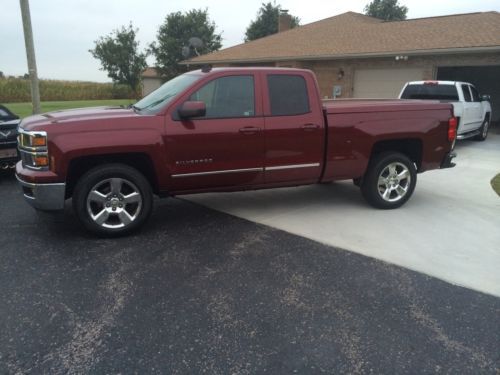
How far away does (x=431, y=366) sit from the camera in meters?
2.77

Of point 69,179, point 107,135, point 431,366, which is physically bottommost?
point 431,366

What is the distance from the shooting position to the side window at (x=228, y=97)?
5105mm

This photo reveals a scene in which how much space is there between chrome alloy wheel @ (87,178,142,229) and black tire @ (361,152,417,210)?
3.21m

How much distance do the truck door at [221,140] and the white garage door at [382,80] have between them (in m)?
13.6

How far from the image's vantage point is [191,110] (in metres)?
4.75

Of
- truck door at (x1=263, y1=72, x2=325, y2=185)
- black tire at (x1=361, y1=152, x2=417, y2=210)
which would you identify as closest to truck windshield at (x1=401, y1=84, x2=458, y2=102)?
black tire at (x1=361, y1=152, x2=417, y2=210)

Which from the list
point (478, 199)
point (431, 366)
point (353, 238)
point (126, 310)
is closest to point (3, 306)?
point (126, 310)

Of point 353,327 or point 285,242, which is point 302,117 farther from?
point 353,327

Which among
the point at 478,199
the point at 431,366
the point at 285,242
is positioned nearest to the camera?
the point at 431,366

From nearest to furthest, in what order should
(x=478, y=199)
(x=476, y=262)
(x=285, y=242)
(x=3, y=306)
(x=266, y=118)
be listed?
(x=3, y=306), (x=476, y=262), (x=285, y=242), (x=266, y=118), (x=478, y=199)

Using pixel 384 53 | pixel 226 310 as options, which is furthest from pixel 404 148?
pixel 384 53

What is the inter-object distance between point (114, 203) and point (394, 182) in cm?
387

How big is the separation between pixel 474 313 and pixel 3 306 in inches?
147

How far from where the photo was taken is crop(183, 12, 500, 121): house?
15477 millimetres
